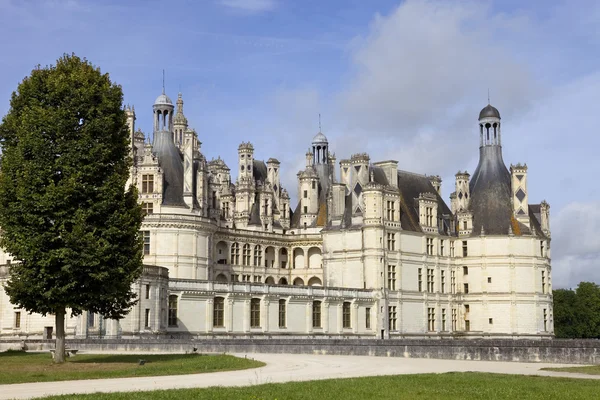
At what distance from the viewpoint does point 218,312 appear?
188ft

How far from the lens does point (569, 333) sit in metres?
96.9

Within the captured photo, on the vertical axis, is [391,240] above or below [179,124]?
below

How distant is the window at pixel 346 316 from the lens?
66.0m

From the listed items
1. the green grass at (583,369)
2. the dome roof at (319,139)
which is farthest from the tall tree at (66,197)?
the dome roof at (319,139)

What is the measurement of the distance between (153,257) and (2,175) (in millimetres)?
32248

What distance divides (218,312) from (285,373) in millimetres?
30416

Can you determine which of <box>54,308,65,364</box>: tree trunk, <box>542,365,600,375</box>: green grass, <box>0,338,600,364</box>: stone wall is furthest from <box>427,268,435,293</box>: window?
<box>54,308,65,364</box>: tree trunk

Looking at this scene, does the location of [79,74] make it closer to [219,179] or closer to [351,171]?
[351,171]

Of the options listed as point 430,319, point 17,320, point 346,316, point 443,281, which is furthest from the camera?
point 443,281

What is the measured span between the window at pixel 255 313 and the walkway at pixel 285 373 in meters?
22.6

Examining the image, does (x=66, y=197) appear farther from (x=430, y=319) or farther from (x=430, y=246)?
(x=430, y=319)

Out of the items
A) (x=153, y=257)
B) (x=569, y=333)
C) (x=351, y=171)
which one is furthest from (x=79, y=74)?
(x=569, y=333)

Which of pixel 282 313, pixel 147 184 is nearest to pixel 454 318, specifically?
pixel 282 313

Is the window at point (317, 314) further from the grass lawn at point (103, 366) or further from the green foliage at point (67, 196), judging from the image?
the green foliage at point (67, 196)
